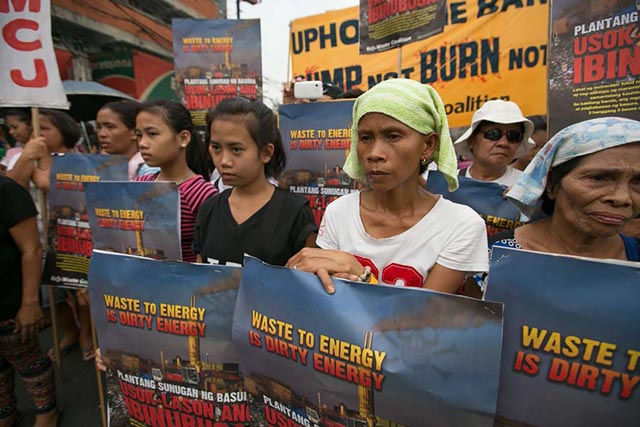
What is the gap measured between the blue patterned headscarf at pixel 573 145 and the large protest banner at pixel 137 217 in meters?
1.47

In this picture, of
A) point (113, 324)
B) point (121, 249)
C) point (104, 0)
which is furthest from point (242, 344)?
point (104, 0)

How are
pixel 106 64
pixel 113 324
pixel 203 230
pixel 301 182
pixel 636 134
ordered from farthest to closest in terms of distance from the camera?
pixel 106 64 → pixel 301 182 → pixel 203 230 → pixel 113 324 → pixel 636 134

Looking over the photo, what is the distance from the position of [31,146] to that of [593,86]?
372cm

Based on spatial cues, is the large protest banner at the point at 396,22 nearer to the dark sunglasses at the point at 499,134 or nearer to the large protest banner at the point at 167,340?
the dark sunglasses at the point at 499,134

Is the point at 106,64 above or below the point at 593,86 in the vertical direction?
above

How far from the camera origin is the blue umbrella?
7.98 metres

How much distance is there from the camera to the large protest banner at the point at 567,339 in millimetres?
795

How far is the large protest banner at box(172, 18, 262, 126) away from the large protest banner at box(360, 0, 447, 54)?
1.29 meters

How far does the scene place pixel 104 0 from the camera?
1002cm

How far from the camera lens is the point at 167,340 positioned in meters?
1.23

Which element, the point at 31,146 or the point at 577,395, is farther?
the point at 31,146

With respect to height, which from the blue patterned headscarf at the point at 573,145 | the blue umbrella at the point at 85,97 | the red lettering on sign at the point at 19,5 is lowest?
the blue patterned headscarf at the point at 573,145

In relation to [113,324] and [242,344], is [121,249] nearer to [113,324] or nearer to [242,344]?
[113,324]

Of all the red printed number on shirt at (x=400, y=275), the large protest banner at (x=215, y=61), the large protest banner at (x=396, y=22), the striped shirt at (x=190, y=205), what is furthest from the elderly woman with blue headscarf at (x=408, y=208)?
the large protest banner at (x=215, y=61)
